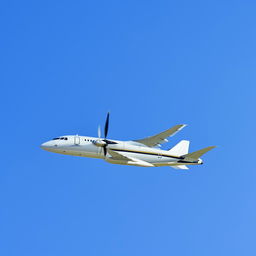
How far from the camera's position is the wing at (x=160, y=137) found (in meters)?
75.6

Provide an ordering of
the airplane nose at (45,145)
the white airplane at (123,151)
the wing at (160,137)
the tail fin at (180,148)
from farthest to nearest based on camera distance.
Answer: the tail fin at (180,148) → the wing at (160,137) → the airplane nose at (45,145) → the white airplane at (123,151)

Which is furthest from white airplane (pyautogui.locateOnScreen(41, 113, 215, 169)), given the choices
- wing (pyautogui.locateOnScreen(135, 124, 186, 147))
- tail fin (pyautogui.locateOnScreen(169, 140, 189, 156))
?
tail fin (pyautogui.locateOnScreen(169, 140, 189, 156))

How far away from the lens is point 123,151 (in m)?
72.9

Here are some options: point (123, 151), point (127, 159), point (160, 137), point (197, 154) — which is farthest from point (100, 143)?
point (197, 154)

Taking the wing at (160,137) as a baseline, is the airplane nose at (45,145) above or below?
below

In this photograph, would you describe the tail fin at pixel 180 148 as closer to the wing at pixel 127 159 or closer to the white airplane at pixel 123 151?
the white airplane at pixel 123 151

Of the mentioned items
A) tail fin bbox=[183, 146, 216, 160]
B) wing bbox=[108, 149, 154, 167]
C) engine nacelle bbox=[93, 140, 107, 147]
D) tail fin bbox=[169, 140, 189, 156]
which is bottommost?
wing bbox=[108, 149, 154, 167]

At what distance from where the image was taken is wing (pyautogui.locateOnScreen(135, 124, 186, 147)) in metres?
75.6

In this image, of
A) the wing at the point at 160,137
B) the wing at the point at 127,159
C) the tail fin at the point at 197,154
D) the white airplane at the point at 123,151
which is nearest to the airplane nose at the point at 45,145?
the white airplane at the point at 123,151

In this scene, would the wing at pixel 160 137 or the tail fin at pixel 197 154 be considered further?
the wing at pixel 160 137

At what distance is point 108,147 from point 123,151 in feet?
7.45

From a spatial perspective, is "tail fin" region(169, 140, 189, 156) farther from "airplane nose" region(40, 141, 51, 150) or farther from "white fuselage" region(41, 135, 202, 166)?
"airplane nose" region(40, 141, 51, 150)

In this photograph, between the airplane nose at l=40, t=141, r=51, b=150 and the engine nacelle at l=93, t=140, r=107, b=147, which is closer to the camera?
the engine nacelle at l=93, t=140, r=107, b=147

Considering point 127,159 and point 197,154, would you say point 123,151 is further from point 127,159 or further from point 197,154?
point 197,154
